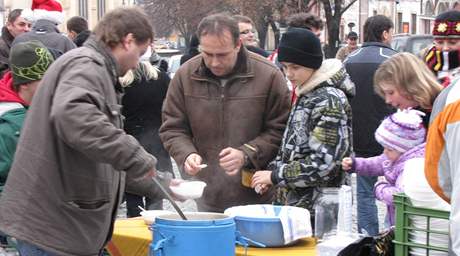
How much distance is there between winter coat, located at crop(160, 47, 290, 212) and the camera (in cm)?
492

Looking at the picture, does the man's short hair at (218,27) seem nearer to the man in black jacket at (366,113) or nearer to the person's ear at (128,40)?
the person's ear at (128,40)

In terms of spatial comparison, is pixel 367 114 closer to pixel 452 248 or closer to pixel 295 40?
pixel 295 40

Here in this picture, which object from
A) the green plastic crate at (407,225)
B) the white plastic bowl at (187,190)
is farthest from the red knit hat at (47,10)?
the green plastic crate at (407,225)

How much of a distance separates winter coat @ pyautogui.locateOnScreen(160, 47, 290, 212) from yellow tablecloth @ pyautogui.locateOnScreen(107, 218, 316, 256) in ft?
1.81

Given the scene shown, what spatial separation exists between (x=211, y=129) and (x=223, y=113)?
12cm

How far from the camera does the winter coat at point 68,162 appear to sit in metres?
3.53

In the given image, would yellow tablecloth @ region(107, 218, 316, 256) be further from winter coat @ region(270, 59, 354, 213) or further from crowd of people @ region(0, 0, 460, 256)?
winter coat @ region(270, 59, 354, 213)

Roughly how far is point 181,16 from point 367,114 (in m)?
51.6

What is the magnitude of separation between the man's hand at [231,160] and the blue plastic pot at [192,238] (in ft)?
3.15

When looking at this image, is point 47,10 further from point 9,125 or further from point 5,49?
point 9,125

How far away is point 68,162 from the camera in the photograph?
3664mm

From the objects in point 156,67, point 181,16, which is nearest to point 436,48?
point 156,67

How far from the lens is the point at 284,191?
4664 millimetres

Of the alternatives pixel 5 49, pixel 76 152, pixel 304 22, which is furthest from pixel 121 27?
pixel 5 49
